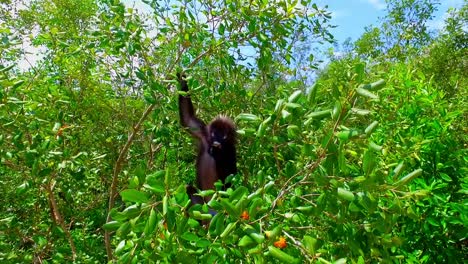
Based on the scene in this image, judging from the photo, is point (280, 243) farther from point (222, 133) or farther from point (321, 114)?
point (222, 133)

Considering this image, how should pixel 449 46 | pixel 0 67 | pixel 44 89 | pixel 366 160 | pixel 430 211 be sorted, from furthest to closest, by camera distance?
pixel 449 46, pixel 44 89, pixel 430 211, pixel 0 67, pixel 366 160

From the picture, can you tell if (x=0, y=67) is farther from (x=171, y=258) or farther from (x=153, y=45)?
(x=171, y=258)

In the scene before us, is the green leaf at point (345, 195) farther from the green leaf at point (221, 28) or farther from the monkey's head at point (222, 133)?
the monkey's head at point (222, 133)

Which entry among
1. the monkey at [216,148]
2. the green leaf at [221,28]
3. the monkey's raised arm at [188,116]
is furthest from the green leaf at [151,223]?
the monkey at [216,148]

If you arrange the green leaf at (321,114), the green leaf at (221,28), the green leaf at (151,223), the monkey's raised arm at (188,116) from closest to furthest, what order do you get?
the green leaf at (151,223), the green leaf at (321,114), the green leaf at (221,28), the monkey's raised arm at (188,116)

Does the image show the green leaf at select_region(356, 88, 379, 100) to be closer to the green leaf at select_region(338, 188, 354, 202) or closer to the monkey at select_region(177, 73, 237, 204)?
the green leaf at select_region(338, 188, 354, 202)

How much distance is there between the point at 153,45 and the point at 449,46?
7.79 meters

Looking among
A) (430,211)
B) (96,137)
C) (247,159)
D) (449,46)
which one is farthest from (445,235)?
(449,46)

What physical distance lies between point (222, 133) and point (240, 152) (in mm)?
238

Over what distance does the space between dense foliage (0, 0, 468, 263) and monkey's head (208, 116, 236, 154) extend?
0.15m

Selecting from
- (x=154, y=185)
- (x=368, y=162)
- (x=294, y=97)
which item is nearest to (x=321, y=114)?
(x=294, y=97)

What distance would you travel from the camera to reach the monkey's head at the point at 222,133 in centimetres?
402

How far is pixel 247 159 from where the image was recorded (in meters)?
3.69

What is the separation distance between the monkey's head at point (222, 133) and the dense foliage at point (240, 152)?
15 centimetres
